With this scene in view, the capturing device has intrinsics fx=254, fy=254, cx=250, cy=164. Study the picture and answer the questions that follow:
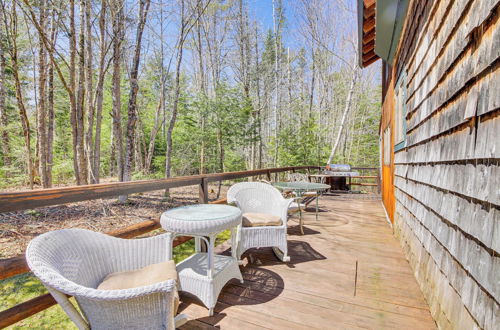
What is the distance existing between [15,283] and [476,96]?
443cm

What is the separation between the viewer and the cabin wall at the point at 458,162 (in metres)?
1.03

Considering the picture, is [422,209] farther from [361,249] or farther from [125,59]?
[125,59]

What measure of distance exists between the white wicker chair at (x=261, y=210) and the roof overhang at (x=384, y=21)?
257 cm

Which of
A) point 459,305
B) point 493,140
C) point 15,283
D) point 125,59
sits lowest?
point 15,283

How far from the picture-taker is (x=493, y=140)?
3.35ft

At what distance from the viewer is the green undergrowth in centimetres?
191

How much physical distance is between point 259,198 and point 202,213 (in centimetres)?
122

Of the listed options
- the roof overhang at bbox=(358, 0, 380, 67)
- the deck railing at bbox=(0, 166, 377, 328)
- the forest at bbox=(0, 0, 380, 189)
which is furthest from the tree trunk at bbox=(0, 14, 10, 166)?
the roof overhang at bbox=(358, 0, 380, 67)

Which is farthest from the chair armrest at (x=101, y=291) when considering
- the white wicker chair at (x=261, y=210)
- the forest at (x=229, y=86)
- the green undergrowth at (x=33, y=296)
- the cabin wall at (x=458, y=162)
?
the forest at (x=229, y=86)

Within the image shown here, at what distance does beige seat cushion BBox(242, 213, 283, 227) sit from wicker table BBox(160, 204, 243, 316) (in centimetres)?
57

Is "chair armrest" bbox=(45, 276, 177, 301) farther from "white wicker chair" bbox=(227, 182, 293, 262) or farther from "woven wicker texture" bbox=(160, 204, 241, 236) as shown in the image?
"white wicker chair" bbox=(227, 182, 293, 262)

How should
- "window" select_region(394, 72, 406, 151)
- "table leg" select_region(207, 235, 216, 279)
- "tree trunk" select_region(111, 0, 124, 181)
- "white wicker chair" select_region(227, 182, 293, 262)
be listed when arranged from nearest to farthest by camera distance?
"table leg" select_region(207, 235, 216, 279) → "white wicker chair" select_region(227, 182, 293, 262) → "window" select_region(394, 72, 406, 151) → "tree trunk" select_region(111, 0, 124, 181)

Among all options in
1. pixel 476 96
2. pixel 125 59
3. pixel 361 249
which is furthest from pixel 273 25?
pixel 476 96

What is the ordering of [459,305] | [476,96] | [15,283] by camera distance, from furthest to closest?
[15,283]
[459,305]
[476,96]
